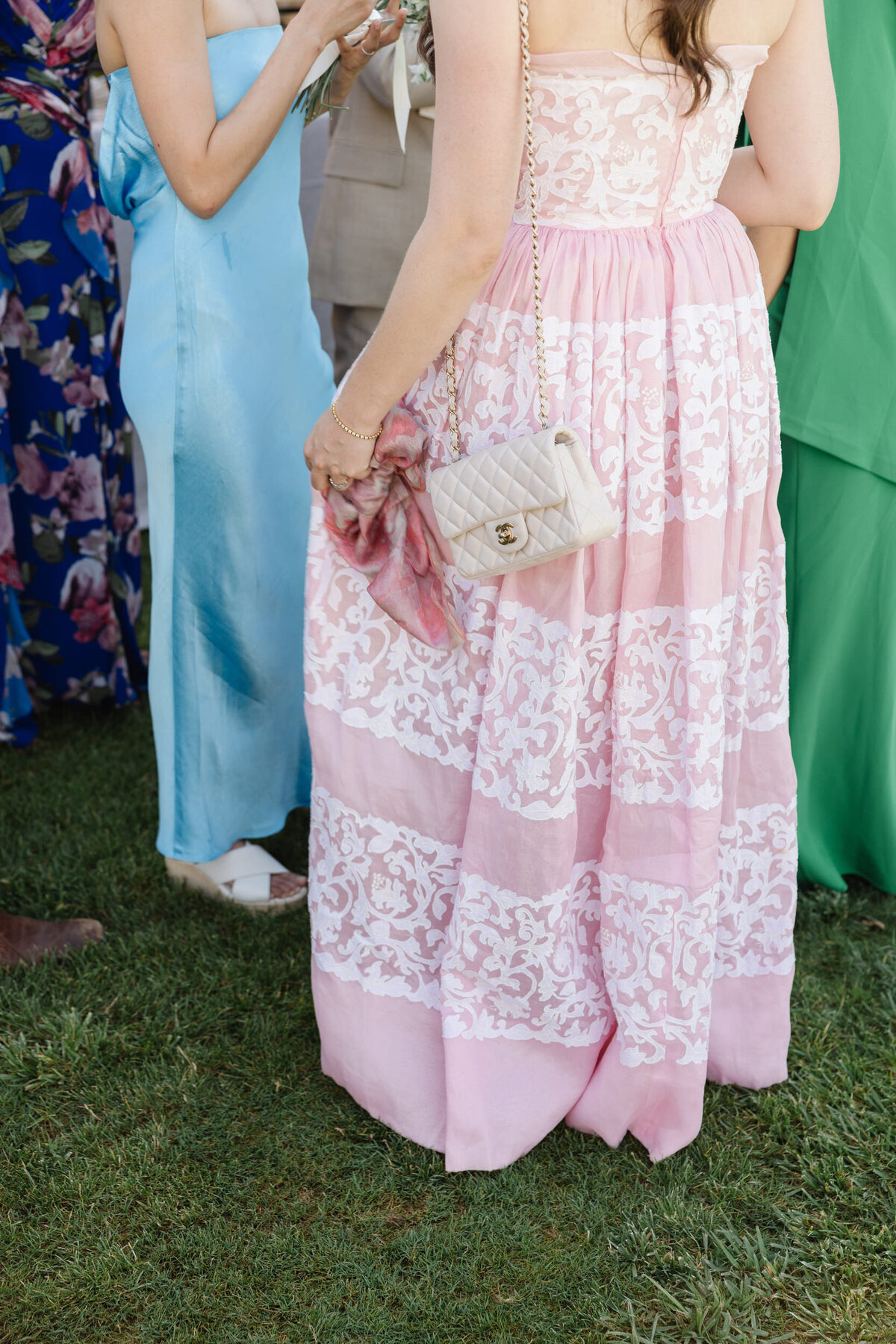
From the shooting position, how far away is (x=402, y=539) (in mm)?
1861

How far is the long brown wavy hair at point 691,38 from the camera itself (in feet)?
4.80

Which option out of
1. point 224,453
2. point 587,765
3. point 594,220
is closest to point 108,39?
point 224,453

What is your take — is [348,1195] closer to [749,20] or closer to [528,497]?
[528,497]

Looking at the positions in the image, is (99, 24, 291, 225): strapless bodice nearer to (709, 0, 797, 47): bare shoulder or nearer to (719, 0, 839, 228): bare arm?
(719, 0, 839, 228): bare arm

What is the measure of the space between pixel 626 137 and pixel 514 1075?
4.72 feet

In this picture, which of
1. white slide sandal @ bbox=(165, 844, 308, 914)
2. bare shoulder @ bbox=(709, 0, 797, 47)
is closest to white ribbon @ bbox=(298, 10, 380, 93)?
bare shoulder @ bbox=(709, 0, 797, 47)

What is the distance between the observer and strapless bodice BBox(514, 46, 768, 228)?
1512 mm

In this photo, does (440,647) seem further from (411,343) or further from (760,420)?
(760,420)

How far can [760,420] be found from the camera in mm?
1822

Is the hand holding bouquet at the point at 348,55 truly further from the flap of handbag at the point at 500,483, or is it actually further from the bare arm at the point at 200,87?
the flap of handbag at the point at 500,483

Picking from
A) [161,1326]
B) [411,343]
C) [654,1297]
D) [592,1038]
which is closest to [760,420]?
[411,343]

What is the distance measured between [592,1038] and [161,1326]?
78 cm

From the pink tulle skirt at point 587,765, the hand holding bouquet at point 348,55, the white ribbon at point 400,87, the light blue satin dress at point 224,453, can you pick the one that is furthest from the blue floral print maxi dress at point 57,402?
the pink tulle skirt at point 587,765

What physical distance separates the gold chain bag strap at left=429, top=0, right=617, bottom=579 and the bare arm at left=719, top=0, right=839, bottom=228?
16.9 inches
